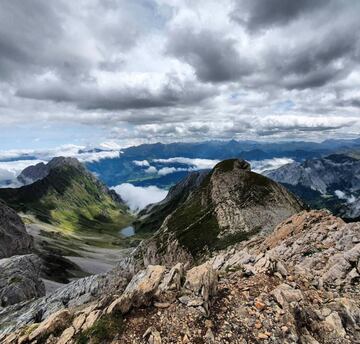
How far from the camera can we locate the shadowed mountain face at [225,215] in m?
139

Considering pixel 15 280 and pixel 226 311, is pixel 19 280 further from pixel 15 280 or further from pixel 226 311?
pixel 226 311

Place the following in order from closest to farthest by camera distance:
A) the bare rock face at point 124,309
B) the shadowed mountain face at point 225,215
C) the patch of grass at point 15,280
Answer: the bare rock face at point 124,309
the patch of grass at point 15,280
the shadowed mountain face at point 225,215

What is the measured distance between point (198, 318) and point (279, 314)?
18.0 ft

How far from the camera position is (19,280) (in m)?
95.6

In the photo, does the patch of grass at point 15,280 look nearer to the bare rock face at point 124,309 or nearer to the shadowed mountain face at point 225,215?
the shadowed mountain face at point 225,215

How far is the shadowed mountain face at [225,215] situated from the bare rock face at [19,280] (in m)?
57.7

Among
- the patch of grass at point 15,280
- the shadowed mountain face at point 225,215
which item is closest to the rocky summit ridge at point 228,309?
the patch of grass at point 15,280

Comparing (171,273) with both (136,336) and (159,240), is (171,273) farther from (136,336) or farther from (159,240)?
(159,240)

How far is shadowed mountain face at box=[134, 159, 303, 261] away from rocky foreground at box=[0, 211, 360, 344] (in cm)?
9828

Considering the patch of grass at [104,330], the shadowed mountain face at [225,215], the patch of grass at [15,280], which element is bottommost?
the shadowed mountain face at [225,215]

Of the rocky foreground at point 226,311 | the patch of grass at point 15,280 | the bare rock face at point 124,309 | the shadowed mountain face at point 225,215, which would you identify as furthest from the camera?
the shadowed mountain face at point 225,215

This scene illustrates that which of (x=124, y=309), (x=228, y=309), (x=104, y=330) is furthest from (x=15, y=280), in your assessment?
(x=228, y=309)

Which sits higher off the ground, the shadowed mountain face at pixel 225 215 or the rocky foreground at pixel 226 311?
the rocky foreground at pixel 226 311

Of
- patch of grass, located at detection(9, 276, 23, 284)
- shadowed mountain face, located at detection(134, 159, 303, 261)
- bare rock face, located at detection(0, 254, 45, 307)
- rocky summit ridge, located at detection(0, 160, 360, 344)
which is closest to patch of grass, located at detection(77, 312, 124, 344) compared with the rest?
rocky summit ridge, located at detection(0, 160, 360, 344)
